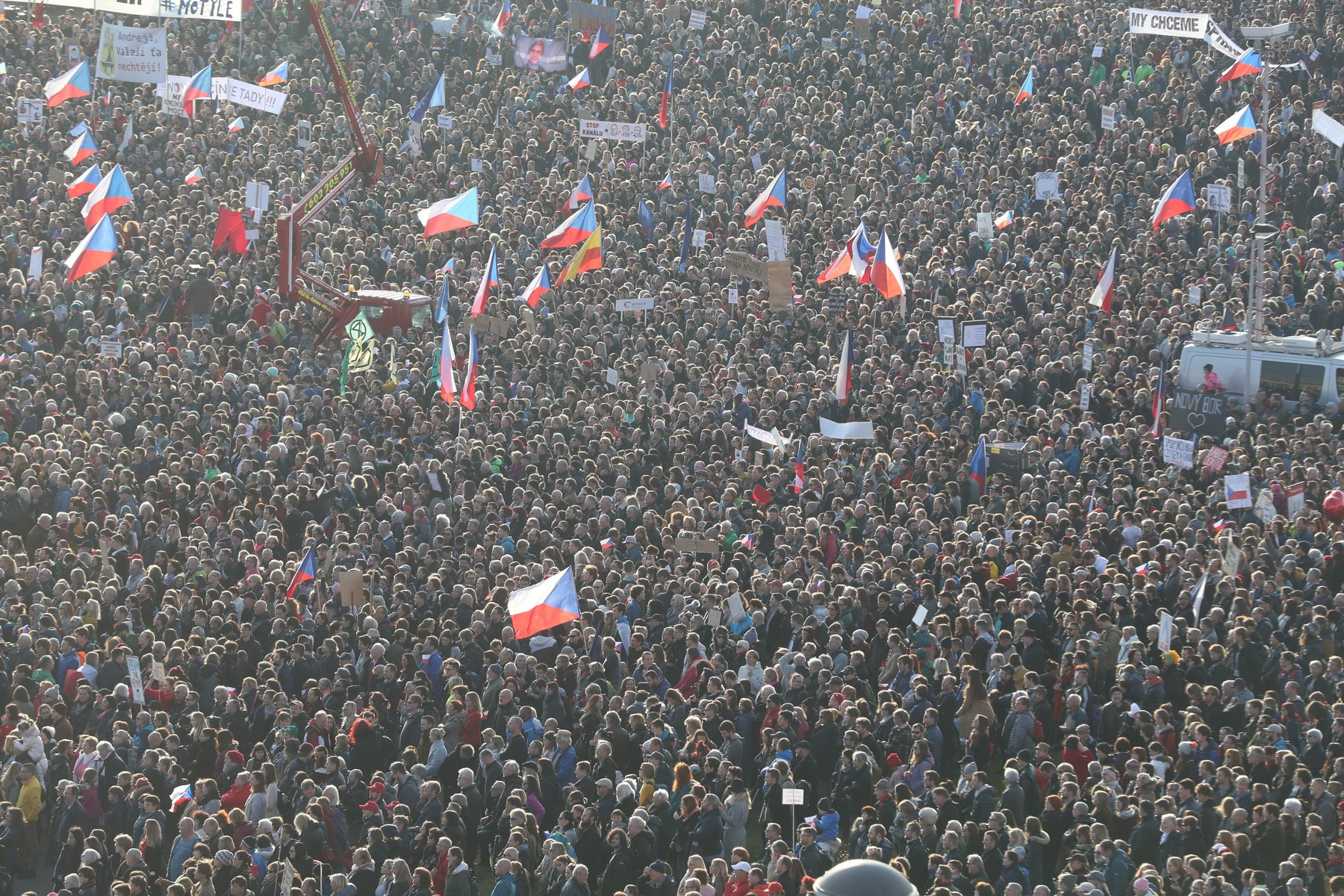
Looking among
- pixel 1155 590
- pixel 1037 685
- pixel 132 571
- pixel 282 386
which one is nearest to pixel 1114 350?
pixel 1155 590

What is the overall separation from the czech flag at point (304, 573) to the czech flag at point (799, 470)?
5.68m

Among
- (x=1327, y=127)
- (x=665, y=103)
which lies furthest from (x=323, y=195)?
(x=1327, y=127)

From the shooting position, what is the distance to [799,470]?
2094cm

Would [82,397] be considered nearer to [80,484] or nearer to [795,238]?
[80,484]

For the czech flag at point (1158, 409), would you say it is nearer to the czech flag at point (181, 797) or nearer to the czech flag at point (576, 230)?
the czech flag at point (576, 230)

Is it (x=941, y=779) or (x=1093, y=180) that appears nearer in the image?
(x=941, y=779)

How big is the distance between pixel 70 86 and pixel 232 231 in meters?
5.65

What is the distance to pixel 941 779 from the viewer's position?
593 inches

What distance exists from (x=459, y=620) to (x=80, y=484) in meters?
5.27

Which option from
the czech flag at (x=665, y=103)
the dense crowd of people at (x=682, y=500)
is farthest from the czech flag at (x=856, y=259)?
the czech flag at (x=665, y=103)

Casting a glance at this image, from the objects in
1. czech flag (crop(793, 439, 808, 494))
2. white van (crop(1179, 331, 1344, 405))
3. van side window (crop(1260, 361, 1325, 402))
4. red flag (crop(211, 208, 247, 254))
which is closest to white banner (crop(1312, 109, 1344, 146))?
white van (crop(1179, 331, 1344, 405))

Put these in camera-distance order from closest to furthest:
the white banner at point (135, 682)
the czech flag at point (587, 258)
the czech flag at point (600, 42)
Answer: the white banner at point (135, 682), the czech flag at point (587, 258), the czech flag at point (600, 42)

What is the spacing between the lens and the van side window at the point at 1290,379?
72.3 feet

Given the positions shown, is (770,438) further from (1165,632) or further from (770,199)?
(770,199)
